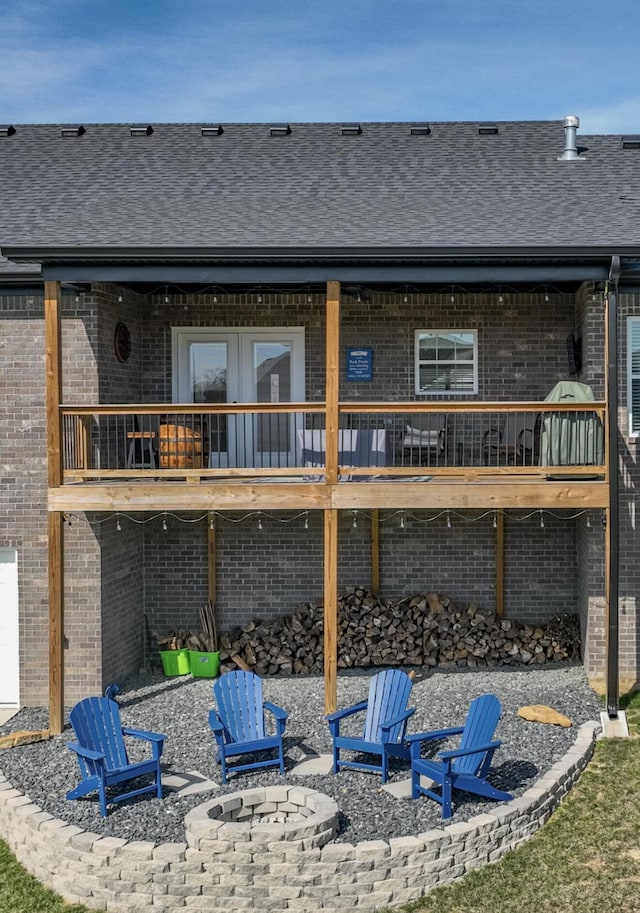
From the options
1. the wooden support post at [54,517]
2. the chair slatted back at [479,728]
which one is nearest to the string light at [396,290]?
the wooden support post at [54,517]

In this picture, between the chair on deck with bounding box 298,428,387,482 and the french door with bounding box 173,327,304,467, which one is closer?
the chair on deck with bounding box 298,428,387,482

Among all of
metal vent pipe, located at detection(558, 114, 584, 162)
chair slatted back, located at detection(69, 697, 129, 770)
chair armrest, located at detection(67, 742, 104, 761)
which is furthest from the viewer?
metal vent pipe, located at detection(558, 114, 584, 162)

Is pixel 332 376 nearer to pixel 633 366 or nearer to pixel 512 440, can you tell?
pixel 512 440

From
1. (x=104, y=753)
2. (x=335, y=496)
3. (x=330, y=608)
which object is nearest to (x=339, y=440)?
(x=335, y=496)

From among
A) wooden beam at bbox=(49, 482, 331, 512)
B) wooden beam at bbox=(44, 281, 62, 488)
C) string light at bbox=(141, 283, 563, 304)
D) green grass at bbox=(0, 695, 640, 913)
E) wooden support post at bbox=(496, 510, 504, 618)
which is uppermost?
string light at bbox=(141, 283, 563, 304)

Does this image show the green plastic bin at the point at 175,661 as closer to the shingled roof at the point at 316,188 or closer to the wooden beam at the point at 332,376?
the wooden beam at the point at 332,376

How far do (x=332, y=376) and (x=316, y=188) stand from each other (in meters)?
4.15

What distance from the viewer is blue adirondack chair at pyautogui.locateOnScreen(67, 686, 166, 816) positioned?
8.16 m

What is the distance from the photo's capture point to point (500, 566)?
12805 millimetres

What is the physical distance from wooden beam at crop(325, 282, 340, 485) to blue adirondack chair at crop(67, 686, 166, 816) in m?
3.62

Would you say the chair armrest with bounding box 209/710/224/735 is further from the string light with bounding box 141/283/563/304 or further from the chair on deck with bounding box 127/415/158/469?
the string light with bounding box 141/283/563/304

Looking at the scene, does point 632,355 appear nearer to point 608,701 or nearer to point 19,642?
point 608,701

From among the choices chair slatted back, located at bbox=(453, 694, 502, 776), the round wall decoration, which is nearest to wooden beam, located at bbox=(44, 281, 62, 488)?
the round wall decoration

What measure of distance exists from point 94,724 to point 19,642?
11.0 feet
